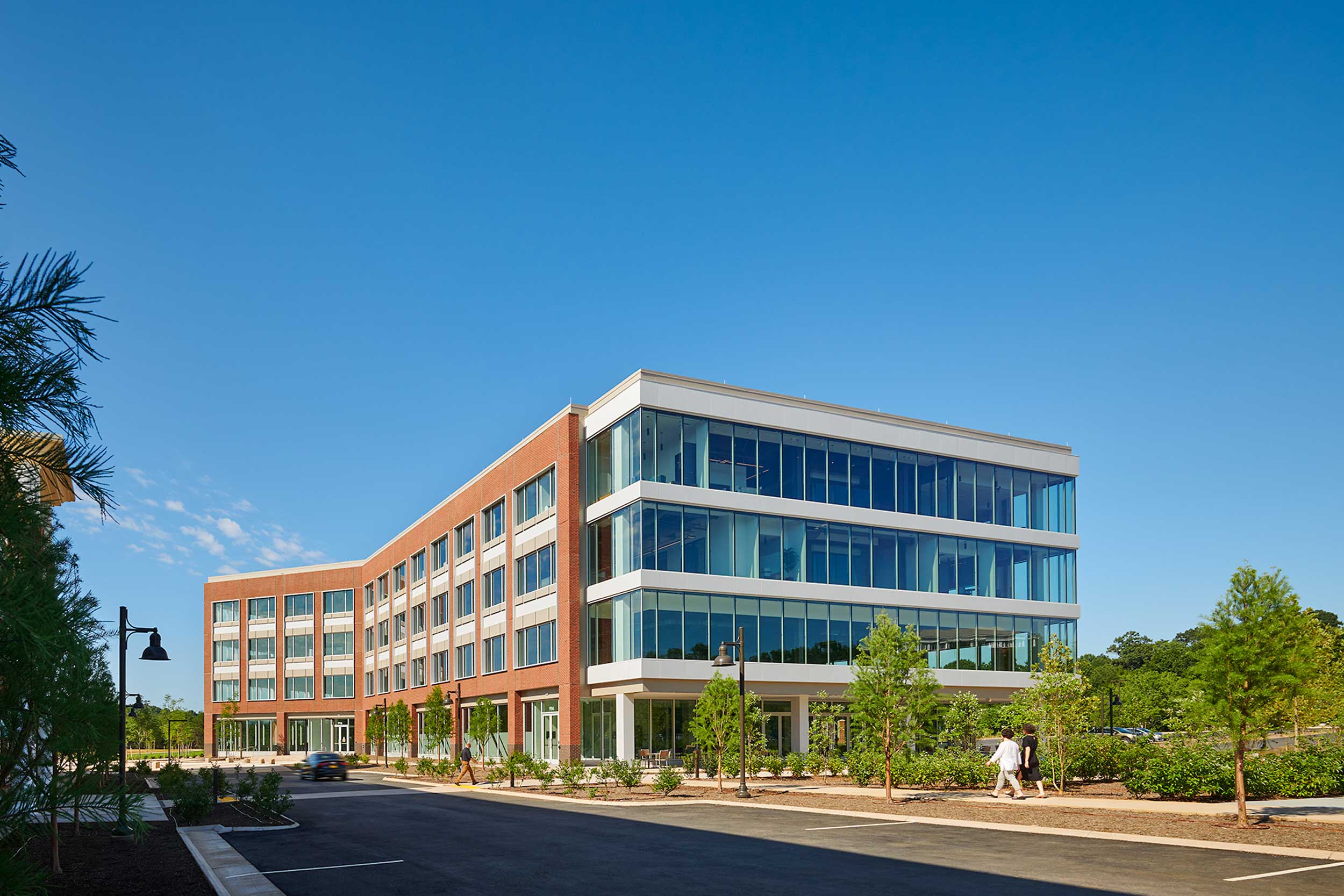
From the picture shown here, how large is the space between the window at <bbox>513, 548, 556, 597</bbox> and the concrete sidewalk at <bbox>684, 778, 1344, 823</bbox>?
19.9 m

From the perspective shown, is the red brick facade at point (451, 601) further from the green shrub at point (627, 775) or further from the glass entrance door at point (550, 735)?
the green shrub at point (627, 775)

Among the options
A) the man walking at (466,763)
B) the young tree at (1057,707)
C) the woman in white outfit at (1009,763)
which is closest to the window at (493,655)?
the man walking at (466,763)

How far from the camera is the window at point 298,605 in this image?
96.8 m

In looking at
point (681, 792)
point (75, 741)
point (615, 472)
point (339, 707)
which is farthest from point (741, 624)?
point (339, 707)

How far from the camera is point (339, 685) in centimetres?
9381

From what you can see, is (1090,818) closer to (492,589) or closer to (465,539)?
(492,589)

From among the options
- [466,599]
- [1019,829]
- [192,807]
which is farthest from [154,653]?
[466,599]

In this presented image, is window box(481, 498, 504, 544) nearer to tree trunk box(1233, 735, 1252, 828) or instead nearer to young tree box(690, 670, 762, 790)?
young tree box(690, 670, 762, 790)

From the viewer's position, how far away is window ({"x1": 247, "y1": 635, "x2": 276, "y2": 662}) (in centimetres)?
9819

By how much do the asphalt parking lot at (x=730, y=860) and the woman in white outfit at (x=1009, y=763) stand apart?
5.12 meters

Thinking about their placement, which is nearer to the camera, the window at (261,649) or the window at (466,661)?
the window at (466,661)

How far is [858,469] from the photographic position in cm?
5116

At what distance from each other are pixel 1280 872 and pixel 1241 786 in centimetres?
582

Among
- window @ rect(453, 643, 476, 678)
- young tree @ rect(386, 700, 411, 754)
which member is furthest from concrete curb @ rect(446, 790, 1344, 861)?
young tree @ rect(386, 700, 411, 754)
